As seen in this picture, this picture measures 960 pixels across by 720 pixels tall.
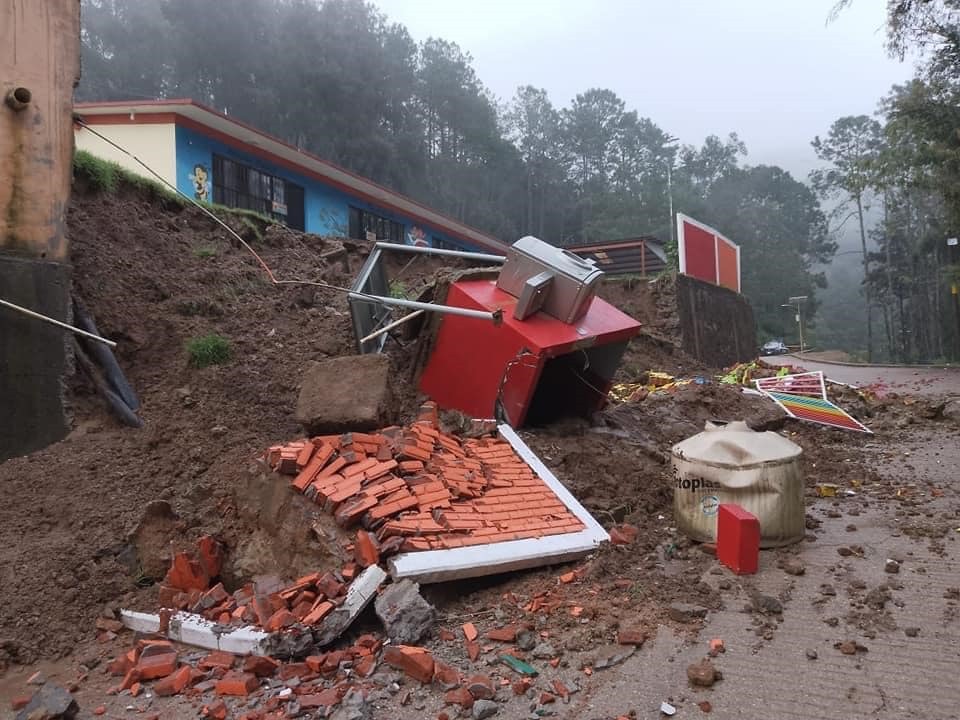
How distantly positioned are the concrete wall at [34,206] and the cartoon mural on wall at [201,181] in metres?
8.62

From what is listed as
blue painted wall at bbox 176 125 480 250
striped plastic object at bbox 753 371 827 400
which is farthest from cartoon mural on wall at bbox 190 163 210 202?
striped plastic object at bbox 753 371 827 400

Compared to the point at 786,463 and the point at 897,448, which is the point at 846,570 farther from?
the point at 897,448

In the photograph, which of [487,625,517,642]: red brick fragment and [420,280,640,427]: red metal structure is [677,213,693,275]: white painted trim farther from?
[487,625,517,642]: red brick fragment

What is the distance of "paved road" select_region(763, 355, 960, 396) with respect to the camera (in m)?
14.3

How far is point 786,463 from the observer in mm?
4152

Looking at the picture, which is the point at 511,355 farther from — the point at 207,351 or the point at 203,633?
the point at 207,351

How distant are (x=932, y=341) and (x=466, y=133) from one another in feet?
97.6

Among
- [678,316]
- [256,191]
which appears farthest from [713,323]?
[256,191]

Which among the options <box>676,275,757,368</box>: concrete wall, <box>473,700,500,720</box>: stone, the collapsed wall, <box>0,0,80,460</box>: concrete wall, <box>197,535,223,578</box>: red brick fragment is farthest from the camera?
<box>676,275,757,368</box>: concrete wall

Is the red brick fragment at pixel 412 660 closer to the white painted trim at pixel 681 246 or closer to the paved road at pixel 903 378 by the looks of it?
the paved road at pixel 903 378

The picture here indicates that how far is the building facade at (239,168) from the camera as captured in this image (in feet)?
46.4

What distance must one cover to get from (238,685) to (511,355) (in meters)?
3.10

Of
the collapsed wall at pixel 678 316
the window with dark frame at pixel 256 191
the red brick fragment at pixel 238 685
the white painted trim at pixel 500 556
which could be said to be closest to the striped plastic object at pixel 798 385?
the collapsed wall at pixel 678 316

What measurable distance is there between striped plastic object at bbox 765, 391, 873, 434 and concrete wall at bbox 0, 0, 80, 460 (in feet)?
25.1
